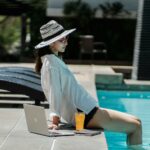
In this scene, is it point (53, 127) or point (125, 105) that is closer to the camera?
point (53, 127)

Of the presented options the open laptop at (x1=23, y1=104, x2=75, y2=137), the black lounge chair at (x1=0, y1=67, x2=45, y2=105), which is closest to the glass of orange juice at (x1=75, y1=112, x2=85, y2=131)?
the open laptop at (x1=23, y1=104, x2=75, y2=137)

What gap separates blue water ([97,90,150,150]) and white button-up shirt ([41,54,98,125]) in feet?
2.90

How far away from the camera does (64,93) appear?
220 inches

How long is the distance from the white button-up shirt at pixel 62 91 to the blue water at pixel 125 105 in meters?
0.88

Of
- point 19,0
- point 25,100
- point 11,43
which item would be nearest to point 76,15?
point 19,0

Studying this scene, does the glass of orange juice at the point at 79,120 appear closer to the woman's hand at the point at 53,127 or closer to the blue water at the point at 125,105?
the woman's hand at the point at 53,127

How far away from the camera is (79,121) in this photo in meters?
5.52

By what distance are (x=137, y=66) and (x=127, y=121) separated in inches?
366

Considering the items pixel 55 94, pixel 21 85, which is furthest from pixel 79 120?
pixel 21 85

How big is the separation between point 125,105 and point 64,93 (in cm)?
542

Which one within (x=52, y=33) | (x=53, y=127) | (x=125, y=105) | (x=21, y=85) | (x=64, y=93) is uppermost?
(x=52, y=33)

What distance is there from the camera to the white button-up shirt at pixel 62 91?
548cm

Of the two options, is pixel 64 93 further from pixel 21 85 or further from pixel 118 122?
pixel 21 85

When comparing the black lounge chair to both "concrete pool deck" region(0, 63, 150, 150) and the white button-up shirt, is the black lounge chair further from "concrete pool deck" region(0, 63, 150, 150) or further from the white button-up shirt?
the white button-up shirt
